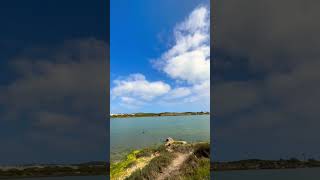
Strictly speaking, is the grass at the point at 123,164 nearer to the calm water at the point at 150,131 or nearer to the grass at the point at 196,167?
the calm water at the point at 150,131

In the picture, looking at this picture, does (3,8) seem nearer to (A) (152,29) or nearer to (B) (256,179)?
(A) (152,29)

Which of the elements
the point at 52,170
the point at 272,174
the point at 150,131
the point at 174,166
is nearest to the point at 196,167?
the point at 174,166

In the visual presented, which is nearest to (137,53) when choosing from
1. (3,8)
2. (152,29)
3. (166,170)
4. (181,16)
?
(152,29)

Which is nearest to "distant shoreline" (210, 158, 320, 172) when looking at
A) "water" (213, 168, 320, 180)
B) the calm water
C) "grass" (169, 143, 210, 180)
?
"water" (213, 168, 320, 180)

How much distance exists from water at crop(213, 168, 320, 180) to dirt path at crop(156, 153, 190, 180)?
5.50 ft

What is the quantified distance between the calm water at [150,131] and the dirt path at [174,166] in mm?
399

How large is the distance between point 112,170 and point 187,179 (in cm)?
129

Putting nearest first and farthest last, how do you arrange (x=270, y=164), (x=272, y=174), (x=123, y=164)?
(x=123, y=164)
(x=272, y=174)
(x=270, y=164)

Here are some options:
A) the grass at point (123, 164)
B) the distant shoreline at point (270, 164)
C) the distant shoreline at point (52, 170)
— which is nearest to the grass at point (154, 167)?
the grass at point (123, 164)

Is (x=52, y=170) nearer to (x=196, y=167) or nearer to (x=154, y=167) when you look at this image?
(x=154, y=167)

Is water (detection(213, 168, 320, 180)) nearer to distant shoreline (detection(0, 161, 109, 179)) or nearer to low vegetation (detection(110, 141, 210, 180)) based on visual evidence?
low vegetation (detection(110, 141, 210, 180))

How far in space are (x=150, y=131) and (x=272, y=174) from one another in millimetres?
2938

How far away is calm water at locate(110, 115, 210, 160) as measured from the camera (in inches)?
331

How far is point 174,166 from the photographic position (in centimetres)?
834
